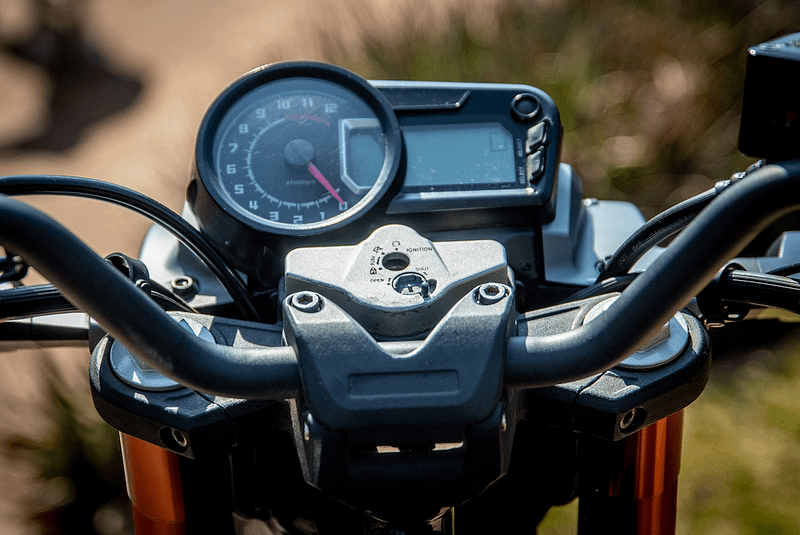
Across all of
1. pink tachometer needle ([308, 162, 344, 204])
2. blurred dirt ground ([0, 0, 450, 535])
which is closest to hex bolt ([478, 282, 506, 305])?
pink tachometer needle ([308, 162, 344, 204])

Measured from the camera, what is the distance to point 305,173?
1357mm

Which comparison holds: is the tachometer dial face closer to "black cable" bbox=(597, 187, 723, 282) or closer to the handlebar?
"black cable" bbox=(597, 187, 723, 282)

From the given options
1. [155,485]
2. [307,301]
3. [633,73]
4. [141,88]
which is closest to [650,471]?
[307,301]

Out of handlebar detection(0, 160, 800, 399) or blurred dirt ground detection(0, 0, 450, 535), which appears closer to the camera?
handlebar detection(0, 160, 800, 399)

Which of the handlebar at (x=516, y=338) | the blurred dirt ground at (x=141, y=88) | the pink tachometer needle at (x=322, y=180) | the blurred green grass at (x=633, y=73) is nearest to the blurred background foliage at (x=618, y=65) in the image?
the blurred green grass at (x=633, y=73)

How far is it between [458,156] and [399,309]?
21.2 inches

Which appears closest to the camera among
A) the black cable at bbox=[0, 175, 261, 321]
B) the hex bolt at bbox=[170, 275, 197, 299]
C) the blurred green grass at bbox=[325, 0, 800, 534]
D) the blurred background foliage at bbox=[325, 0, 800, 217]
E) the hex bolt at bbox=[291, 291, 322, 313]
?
the hex bolt at bbox=[291, 291, 322, 313]

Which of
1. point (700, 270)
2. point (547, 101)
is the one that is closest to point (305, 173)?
point (547, 101)

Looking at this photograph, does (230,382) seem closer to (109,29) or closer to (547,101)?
(547,101)

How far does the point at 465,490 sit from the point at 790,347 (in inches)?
112

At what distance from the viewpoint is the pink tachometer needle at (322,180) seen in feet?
4.39

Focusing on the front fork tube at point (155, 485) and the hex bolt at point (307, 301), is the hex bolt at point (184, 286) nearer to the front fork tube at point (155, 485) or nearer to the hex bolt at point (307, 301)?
the front fork tube at point (155, 485)

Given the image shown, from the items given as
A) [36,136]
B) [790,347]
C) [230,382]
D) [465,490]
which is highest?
[230,382]

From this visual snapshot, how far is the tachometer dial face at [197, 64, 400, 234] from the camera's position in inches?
52.5
